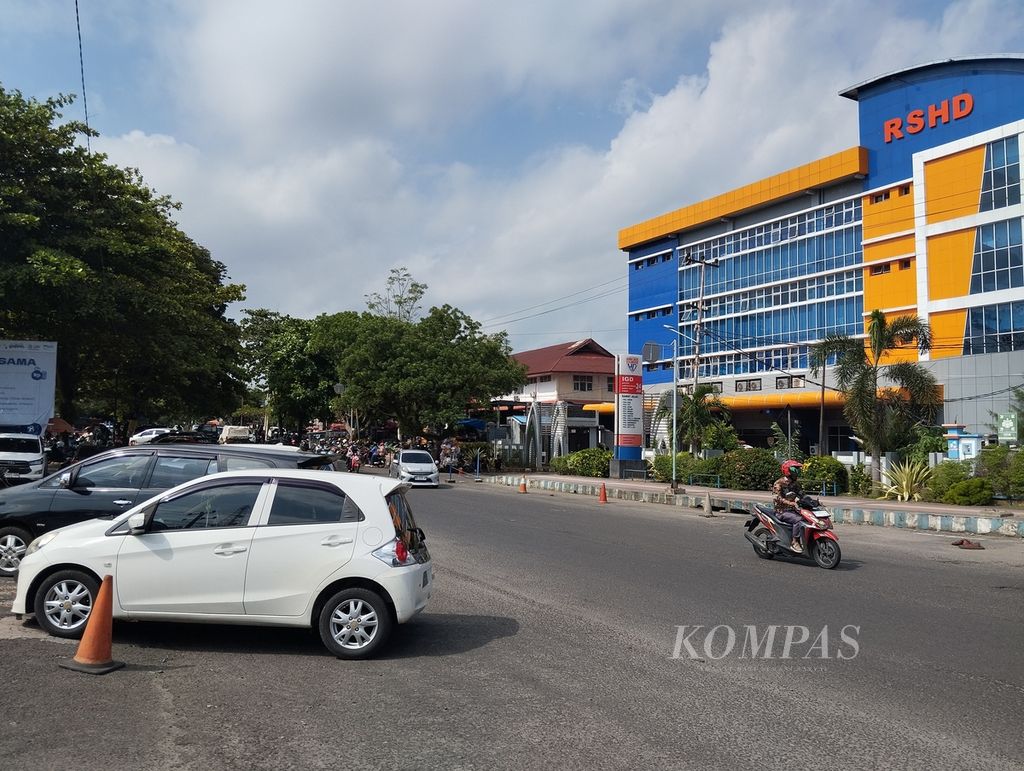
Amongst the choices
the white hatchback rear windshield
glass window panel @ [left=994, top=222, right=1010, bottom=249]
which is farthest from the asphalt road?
glass window panel @ [left=994, top=222, right=1010, bottom=249]

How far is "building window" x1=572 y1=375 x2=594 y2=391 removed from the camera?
70.4 m

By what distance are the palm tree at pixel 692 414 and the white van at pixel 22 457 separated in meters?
26.0

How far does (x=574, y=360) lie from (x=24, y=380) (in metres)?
51.9

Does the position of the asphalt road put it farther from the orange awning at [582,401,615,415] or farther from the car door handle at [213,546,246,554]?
the orange awning at [582,401,615,415]

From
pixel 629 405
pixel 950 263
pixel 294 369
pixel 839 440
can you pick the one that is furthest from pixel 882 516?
pixel 294 369

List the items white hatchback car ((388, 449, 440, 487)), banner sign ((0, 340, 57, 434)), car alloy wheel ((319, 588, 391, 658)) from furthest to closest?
white hatchback car ((388, 449, 440, 487))
banner sign ((0, 340, 57, 434))
car alloy wheel ((319, 588, 391, 658))

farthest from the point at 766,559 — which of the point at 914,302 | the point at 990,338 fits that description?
the point at 914,302

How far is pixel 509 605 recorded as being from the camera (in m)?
9.15

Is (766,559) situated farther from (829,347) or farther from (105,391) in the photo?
(105,391)

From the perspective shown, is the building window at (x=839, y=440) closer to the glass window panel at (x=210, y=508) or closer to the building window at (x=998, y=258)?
the building window at (x=998, y=258)

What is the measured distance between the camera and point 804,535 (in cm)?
1259

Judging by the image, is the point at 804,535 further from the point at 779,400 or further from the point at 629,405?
the point at 779,400

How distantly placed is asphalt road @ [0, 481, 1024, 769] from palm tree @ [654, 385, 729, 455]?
28.0 m

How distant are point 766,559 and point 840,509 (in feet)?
30.4
